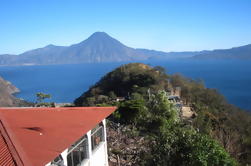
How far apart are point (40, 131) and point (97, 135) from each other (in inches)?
110

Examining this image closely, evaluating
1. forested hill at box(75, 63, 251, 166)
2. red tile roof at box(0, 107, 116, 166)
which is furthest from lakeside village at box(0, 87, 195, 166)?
forested hill at box(75, 63, 251, 166)

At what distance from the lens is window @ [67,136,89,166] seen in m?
7.69

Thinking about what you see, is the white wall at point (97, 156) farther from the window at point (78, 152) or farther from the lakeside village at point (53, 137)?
the window at point (78, 152)

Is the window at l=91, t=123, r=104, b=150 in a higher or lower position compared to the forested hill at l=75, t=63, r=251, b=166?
higher

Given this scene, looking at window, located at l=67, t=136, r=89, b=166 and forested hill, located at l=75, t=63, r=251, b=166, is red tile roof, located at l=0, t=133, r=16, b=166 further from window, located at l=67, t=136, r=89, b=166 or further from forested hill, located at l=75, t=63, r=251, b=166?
forested hill, located at l=75, t=63, r=251, b=166

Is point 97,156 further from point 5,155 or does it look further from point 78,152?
point 5,155

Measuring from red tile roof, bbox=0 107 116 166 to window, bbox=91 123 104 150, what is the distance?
2.22 feet

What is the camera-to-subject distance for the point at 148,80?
4059 cm

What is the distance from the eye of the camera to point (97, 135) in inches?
380

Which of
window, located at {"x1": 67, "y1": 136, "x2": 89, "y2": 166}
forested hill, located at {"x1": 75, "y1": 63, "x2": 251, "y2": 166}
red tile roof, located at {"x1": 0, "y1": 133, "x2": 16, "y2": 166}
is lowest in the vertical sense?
forested hill, located at {"x1": 75, "y1": 63, "x2": 251, "y2": 166}

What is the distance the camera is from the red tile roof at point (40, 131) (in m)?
5.76

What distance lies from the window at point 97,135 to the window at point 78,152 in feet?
2.15

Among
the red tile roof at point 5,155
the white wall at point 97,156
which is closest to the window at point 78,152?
the white wall at point 97,156

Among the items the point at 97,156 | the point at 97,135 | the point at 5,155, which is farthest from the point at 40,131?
the point at 97,156
